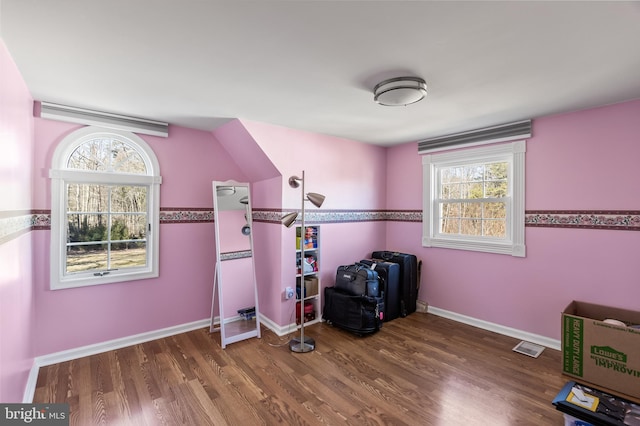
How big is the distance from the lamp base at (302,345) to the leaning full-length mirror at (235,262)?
442mm

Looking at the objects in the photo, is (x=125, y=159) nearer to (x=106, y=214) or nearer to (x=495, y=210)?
(x=106, y=214)

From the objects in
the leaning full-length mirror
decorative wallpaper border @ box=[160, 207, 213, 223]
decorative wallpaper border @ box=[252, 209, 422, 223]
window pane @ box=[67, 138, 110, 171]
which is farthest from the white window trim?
window pane @ box=[67, 138, 110, 171]

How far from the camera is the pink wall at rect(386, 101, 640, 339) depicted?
2.39m

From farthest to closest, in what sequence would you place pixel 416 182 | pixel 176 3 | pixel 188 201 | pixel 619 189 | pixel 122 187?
1. pixel 416 182
2. pixel 188 201
3. pixel 122 187
4. pixel 619 189
5. pixel 176 3

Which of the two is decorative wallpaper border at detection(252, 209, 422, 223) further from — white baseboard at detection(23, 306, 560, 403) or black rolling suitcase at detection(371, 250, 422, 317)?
white baseboard at detection(23, 306, 560, 403)

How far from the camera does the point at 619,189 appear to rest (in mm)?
2414

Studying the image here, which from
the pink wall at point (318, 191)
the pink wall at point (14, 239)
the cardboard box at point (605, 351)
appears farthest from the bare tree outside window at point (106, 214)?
the cardboard box at point (605, 351)

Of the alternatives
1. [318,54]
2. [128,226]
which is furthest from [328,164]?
[128,226]

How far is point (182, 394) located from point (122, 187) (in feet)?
6.69

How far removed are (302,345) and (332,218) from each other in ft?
4.93

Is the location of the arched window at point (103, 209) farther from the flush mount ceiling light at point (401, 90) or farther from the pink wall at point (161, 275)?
the flush mount ceiling light at point (401, 90)

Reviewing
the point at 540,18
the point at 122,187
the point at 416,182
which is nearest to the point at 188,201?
the point at 122,187

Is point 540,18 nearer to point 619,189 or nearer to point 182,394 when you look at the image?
point 619,189

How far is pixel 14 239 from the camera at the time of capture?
170 cm
